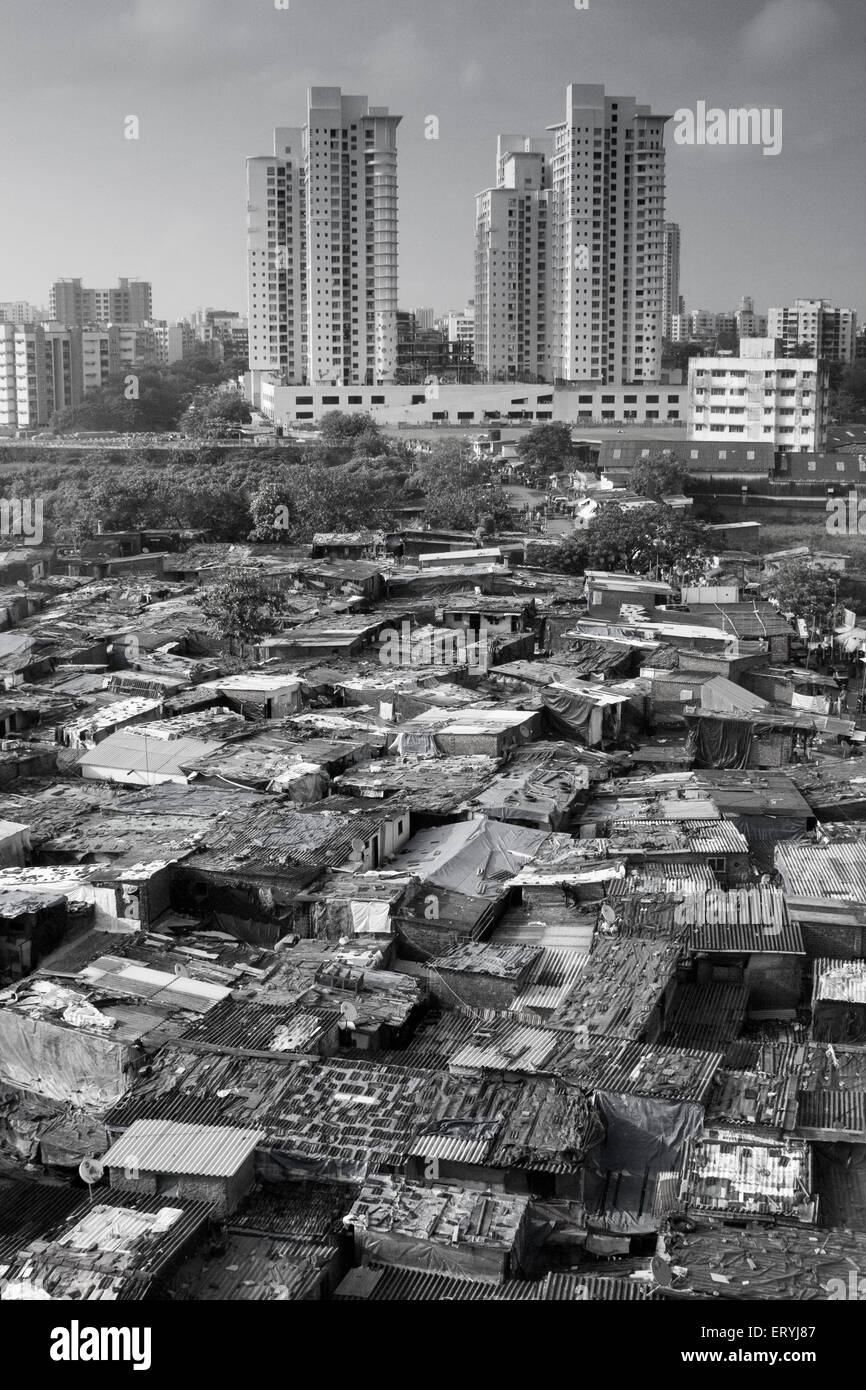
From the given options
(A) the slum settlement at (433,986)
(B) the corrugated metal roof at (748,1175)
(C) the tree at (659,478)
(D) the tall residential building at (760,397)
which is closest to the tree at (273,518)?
(C) the tree at (659,478)

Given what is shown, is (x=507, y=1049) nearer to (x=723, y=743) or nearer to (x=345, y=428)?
(x=723, y=743)

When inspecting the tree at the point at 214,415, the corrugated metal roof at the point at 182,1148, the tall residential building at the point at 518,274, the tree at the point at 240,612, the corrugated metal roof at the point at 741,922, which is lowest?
the corrugated metal roof at the point at 182,1148

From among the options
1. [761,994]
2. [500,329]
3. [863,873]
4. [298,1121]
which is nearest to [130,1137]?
[298,1121]

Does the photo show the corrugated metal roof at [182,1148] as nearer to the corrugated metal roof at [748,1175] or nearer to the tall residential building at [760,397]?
the corrugated metal roof at [748,1175]

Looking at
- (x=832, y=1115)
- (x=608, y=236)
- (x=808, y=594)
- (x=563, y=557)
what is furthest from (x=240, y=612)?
(x=608, y=236)
